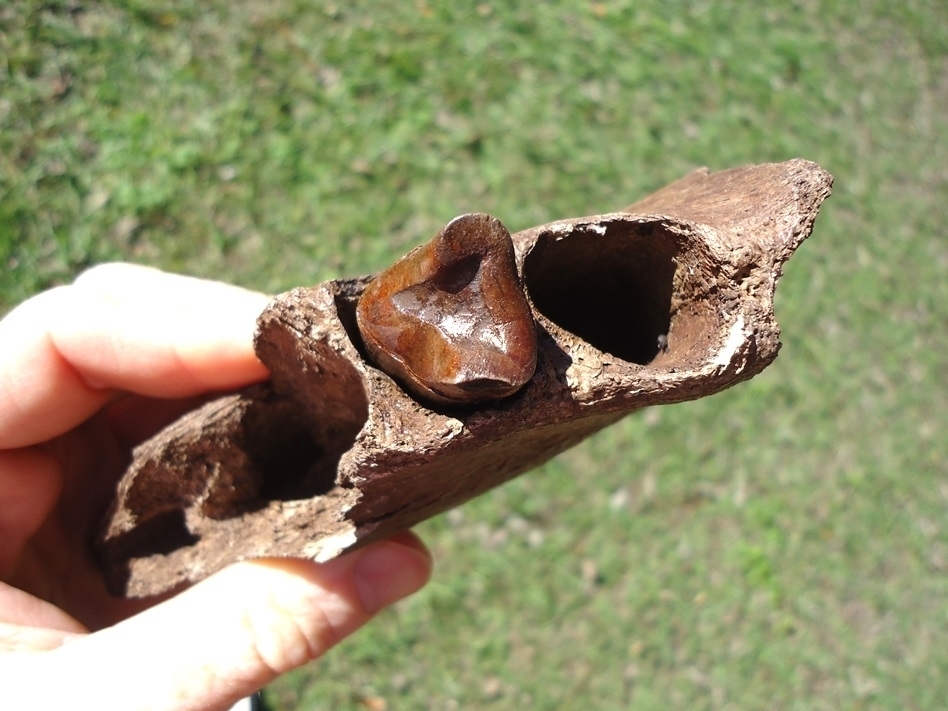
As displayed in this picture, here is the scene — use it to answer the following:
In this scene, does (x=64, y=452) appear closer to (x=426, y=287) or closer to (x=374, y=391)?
(x=374, y=391)

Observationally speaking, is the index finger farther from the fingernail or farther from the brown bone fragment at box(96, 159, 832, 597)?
the fingernail

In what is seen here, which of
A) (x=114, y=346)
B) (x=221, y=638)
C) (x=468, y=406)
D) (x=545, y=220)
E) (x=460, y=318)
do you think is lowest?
(x=545, y=220)

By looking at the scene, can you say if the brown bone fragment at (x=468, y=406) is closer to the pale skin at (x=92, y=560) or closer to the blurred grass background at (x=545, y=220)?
the pale skin at (x=92, y=560)

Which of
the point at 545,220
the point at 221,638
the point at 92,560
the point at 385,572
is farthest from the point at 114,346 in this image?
the point at 545,220

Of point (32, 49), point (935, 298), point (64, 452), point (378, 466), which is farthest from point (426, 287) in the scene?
point (935, 298)

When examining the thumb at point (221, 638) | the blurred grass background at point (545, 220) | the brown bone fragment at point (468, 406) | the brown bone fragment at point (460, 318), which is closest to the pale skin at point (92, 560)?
the thumb at point (221, 638)

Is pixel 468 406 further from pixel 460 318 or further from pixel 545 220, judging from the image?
pixel 545 220
